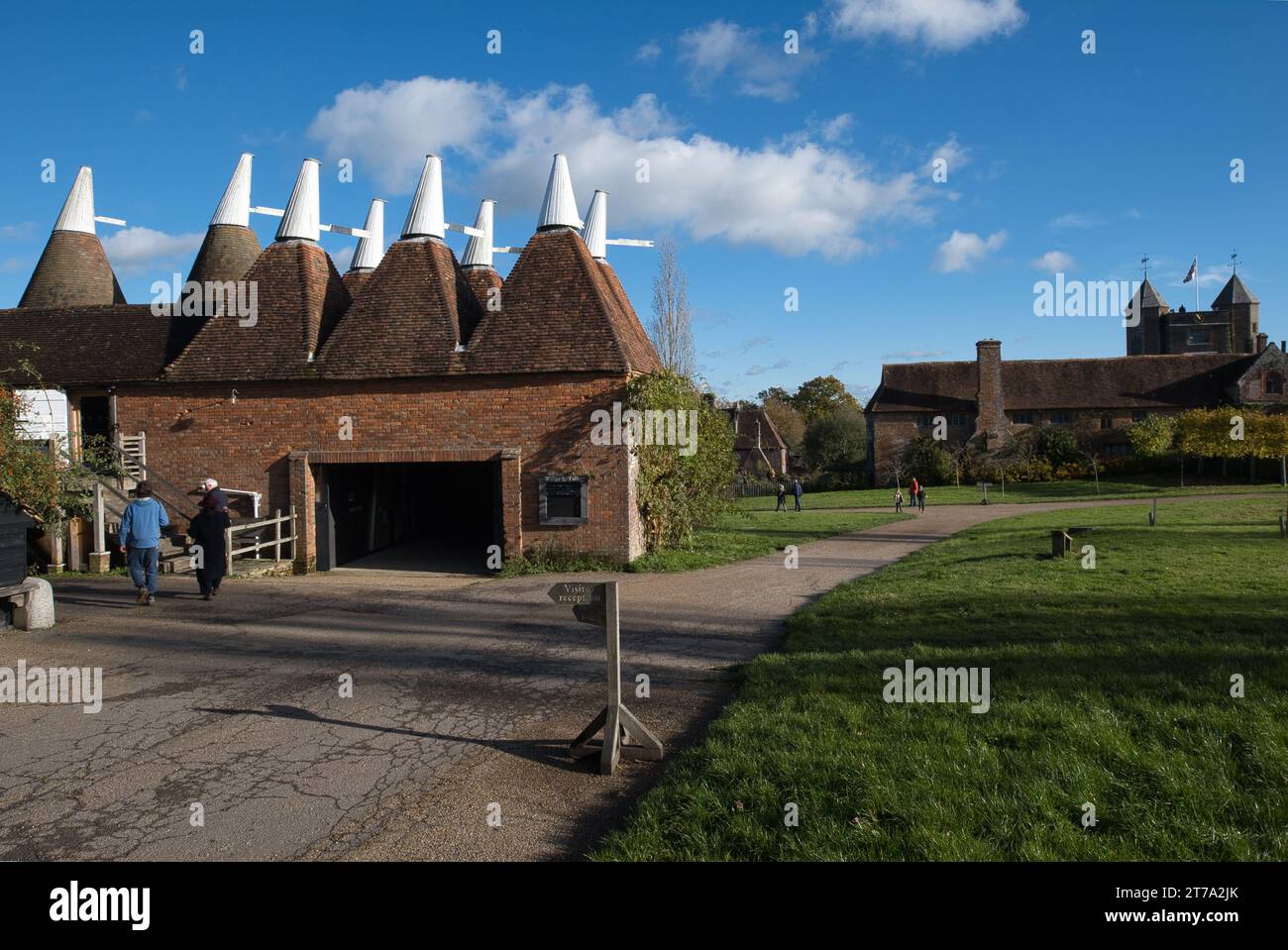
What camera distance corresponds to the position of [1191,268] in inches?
2862

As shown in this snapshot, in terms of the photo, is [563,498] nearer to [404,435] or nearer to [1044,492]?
[404,435]

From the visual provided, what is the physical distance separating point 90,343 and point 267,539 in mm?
7365

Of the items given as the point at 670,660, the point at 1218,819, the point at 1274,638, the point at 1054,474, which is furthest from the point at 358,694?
the point at 1054,474

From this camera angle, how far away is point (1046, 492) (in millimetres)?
41688

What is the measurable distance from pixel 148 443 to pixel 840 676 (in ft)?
54.2

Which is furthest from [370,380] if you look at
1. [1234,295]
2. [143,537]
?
[1234,295]

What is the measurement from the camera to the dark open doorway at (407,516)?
692 inches

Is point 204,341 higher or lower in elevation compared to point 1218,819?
higher

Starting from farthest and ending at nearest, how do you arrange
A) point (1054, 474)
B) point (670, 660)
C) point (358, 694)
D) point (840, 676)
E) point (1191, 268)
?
point (1191, 268) → point (1054, 474) → point (670, 660) → point (358, 694) → point (840, 676)

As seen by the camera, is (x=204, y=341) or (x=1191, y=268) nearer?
(x=204, y=341)

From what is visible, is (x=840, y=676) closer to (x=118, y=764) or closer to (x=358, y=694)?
(x=358, y=694)

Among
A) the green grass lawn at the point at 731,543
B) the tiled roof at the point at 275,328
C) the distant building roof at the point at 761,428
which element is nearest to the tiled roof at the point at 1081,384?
the distant building roof at the point at 761,428

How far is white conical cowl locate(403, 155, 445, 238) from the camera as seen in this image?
18.2 meters

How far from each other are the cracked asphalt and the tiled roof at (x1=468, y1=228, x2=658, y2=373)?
5016mm
